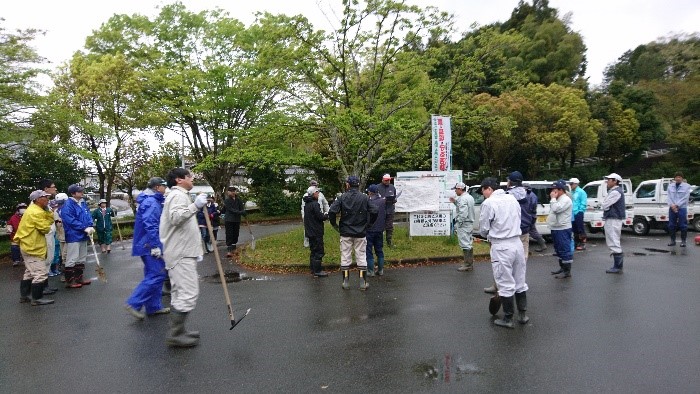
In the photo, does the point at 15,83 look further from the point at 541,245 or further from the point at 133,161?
the point at 541,245

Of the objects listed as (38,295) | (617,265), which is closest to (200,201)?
(38,295)

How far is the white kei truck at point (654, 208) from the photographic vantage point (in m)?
14.1

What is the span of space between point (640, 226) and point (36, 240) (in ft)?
53.0

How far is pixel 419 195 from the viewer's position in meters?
11.4

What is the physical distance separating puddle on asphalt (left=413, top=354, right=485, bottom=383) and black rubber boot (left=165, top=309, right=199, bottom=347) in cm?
246

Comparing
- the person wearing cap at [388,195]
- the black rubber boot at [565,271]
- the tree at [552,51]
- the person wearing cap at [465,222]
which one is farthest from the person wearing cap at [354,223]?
the tree at [552,51]

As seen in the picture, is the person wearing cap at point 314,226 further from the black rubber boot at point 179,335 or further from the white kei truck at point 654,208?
the white kei truck at point 654,208

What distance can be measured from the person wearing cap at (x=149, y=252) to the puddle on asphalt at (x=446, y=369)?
→ 3.73 metres

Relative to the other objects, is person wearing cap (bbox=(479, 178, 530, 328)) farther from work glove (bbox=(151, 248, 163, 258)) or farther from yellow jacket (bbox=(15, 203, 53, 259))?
yellow jacket (bbox=(15, 203, 53, 259))

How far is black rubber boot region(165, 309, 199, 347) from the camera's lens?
196 inches

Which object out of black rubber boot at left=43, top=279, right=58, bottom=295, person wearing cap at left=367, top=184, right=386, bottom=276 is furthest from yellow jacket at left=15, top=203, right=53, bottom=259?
person wearing cap at left=367, top=184, right=386, bottom=276

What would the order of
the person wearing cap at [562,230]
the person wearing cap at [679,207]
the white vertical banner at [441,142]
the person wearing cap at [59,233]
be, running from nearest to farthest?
the person wearing cap at [562,230], the person wearing cap at [59,233], the person wearing cap at [679,207], the white vertical banner at [441,142]

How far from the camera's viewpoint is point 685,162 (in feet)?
86.6

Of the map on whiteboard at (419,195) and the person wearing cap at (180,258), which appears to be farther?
the map on whiteboard at (419,195)
